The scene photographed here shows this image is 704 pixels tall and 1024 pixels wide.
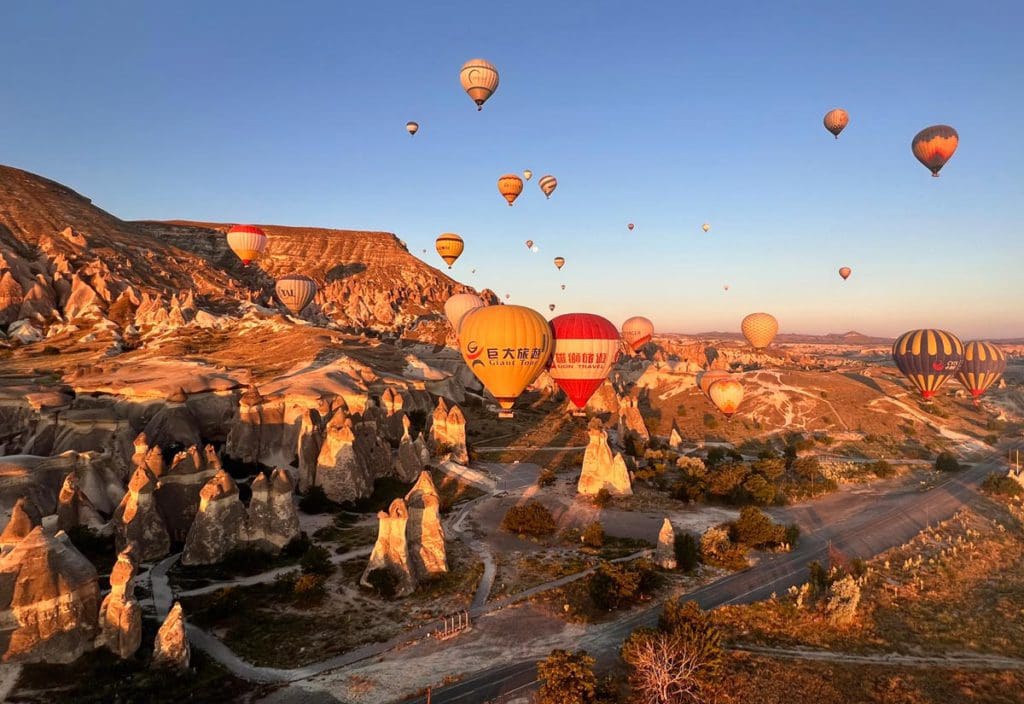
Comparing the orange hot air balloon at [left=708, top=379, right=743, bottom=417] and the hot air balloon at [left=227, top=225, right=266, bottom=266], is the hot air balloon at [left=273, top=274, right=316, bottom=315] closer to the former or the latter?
the hot air balloon at [left=227, top=225, right=266, bottom=266]

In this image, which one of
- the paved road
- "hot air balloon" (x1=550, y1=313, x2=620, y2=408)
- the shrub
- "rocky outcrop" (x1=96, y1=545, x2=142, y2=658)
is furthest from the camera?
"hot air balloon" (x1=550, y1=313, x2=620, y2=408)

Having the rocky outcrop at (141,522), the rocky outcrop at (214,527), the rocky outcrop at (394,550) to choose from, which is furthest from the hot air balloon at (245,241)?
the rocky outcrop at (394,550)

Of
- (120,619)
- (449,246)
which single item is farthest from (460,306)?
(120,619)

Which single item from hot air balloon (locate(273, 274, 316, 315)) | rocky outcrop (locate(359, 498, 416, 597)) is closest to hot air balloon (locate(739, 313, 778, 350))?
hot air balloon (locate(273, 274, 316, 315))

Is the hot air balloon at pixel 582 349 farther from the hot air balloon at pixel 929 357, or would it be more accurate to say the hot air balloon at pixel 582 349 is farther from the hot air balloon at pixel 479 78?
the hot air balloon at pixel 929 357

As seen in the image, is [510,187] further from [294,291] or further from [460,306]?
[294,291]

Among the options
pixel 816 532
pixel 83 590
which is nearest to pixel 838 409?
pixel 816 532
